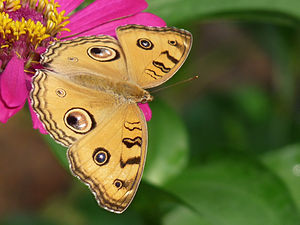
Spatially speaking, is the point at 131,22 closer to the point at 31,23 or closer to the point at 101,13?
the point at 101,13

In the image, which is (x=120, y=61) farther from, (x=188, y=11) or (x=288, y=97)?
(x=288, y=97)

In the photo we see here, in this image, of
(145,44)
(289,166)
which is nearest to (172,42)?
(145,44)

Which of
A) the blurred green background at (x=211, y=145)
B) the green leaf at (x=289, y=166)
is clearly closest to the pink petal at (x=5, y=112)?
the blurred green background at (x=211, y=145)

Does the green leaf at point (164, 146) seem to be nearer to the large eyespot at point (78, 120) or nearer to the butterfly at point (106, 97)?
the butterfly at point (106, 97)

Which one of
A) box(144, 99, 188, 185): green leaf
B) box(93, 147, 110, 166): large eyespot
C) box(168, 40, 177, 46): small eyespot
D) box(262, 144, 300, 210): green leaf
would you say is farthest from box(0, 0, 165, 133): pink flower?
box(262, 144, 300, 210): green leaf

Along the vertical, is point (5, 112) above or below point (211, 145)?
above

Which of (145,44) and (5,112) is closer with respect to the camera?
(5,112)
